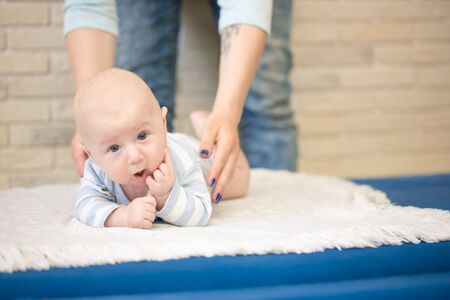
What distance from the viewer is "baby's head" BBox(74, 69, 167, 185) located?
81 centimetres

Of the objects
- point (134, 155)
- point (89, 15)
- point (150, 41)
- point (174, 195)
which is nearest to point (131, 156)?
point (134, 155)

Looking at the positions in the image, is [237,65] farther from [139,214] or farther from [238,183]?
[139,214]

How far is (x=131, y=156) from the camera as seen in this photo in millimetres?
813

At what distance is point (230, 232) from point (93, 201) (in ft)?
0.84

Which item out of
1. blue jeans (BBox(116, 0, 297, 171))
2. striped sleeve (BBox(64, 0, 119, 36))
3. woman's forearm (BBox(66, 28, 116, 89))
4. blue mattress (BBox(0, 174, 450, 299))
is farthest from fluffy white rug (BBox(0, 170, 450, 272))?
blue jeans (BBox(116, 0, 297, 171))

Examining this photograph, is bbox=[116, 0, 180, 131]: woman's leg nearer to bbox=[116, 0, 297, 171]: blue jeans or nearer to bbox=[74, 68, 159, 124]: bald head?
bbox=[116, 0, 297, 171]: blue jeans

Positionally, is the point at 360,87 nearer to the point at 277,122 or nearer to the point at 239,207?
the point at 277,122

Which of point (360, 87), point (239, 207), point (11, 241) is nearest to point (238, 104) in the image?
→ point (239, 207)

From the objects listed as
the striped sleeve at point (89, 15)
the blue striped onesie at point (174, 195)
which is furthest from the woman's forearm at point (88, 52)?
the blue striped onesie at point (174, 195)

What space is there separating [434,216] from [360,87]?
3.98 ft

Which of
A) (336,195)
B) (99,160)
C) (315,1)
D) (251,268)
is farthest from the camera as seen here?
(315,1)

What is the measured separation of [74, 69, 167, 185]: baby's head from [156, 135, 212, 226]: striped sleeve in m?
0.07

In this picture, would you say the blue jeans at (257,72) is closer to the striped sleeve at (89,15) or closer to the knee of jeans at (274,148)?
the knee of jeans at (274,148)

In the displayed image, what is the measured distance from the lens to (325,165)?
2053 mm
